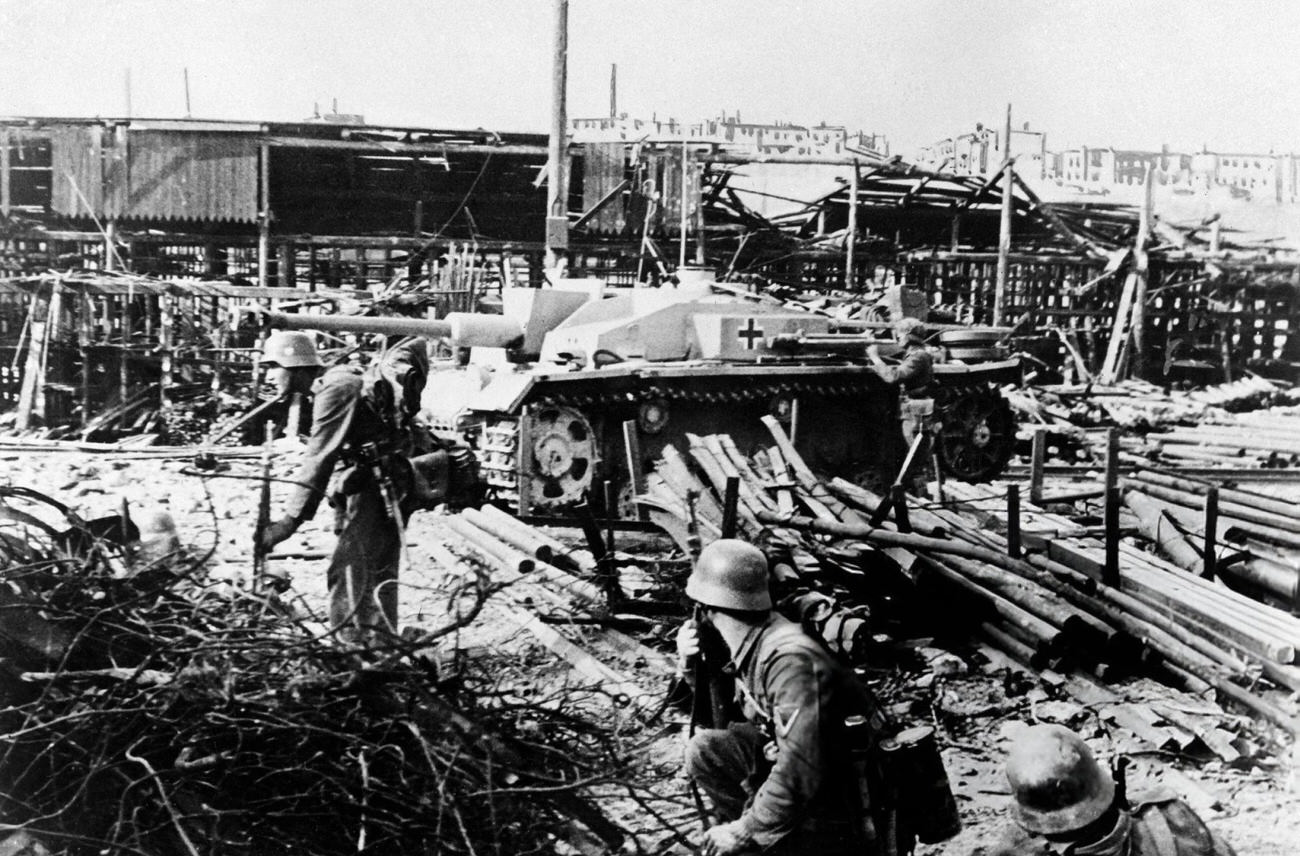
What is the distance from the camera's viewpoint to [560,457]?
10.7 meters

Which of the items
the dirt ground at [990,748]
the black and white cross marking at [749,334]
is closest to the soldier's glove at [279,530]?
the dirt ground at [990,748]

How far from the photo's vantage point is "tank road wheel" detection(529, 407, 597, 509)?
1057 centimetres

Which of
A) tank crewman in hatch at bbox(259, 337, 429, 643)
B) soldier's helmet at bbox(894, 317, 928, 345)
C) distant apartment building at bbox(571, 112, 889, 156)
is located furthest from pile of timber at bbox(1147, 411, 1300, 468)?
distant apartment building at bbox(571, 112, 889, 156)

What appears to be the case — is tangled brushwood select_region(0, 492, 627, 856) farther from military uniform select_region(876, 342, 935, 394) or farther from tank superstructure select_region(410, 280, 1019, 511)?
military uniform select_region(876, 342, 935, 394)

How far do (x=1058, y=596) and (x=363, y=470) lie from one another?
3.99m

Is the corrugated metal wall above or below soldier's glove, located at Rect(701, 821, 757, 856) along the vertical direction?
above

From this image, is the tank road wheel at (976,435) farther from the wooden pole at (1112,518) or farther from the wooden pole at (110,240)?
the wooden pole at (110,240)

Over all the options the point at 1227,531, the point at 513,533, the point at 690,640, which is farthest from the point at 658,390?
the point at 690,640

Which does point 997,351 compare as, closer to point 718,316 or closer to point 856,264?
point 718,316

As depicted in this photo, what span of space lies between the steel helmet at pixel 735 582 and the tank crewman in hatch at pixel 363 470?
114 inches

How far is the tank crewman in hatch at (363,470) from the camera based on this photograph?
6.23 metres

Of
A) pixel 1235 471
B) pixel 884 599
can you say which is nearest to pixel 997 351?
pixel 1235 471

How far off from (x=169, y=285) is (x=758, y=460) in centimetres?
1104

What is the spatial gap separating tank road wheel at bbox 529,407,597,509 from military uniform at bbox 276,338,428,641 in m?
3.83
